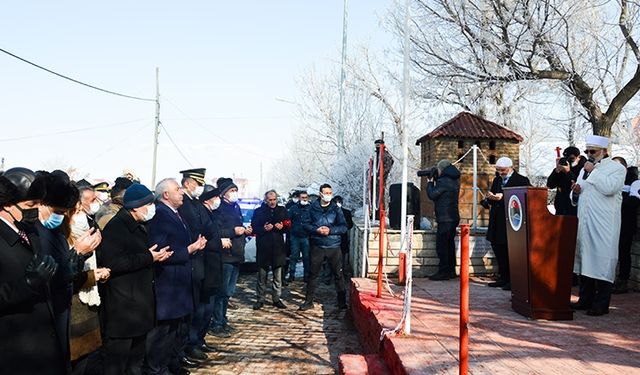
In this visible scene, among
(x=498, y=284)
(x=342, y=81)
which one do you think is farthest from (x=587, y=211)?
(x=342, y=81)

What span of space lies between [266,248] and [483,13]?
8399 millimetres

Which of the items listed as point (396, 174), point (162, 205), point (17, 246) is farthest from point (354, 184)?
point (17, 246)

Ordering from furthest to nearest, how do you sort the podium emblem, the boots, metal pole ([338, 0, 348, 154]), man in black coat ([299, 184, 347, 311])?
metal pole ([338, 0, 348, 154]) → the boots → man in black coat ([299, 184, 347, 311]) → the podium emblem

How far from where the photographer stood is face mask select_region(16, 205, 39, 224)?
3.16m

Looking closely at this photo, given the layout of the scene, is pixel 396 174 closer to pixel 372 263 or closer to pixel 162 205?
pixel 372 263

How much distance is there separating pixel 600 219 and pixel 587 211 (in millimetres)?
153

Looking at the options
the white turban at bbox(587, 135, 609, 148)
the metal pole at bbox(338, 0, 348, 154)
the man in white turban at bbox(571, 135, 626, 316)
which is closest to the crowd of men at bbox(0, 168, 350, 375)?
the man in white turban at bbox(571, 135, 626, 316)

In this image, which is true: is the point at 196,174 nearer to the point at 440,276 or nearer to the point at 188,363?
the point at 188,363

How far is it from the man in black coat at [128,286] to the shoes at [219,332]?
3025 millimetres

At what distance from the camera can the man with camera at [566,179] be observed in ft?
24.3

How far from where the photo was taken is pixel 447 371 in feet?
12.7

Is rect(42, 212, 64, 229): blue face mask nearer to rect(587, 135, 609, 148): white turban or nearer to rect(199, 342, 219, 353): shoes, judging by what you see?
rect(199, 342, 219, 353): shoes

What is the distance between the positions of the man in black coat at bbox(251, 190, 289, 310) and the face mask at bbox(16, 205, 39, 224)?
20.9 ft

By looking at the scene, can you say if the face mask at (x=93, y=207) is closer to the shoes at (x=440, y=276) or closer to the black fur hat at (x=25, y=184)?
the black fur hat at (x=25, y=184)
